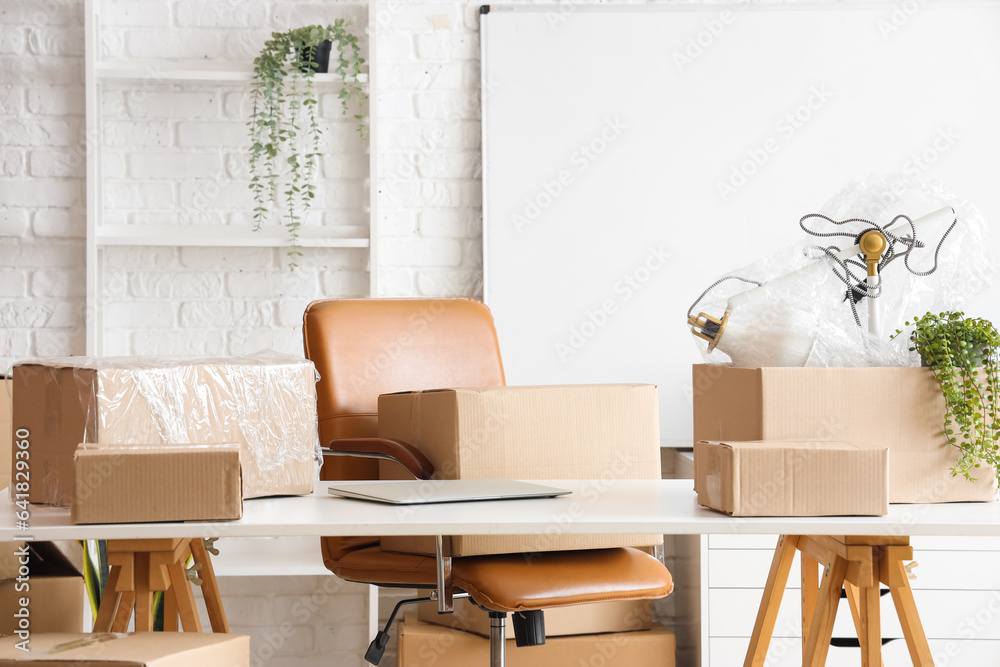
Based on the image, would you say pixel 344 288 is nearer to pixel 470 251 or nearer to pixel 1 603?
pixel 470 251

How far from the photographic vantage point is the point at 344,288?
2.53m

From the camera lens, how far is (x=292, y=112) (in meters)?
2.42

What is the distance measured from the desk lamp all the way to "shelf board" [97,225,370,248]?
1344 millimetres

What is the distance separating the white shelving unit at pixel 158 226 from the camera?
2.29 meters

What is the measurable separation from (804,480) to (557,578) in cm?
Answer: 48

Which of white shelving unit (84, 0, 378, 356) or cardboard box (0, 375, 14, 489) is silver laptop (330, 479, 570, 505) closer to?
cardboard box (0, 375, 14, 489)

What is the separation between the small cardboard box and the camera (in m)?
1.03

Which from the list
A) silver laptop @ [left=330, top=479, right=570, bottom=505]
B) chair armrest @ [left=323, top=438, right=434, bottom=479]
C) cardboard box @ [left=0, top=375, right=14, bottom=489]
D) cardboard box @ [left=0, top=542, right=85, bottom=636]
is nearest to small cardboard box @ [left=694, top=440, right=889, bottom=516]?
silver laptop @ [left=330, top=479, right=570, bottom=505]

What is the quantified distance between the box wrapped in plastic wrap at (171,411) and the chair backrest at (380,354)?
0.53 metres

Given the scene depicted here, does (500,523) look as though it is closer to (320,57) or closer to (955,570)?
(955,570)

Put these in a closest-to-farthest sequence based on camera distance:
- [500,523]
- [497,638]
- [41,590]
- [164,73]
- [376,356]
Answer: [500,523], [497,638], [41,590], [376,356], [164,73]

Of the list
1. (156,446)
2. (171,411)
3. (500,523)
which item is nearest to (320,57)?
(171,411)

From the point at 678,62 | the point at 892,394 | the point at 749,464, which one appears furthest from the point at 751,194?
the point at 749,464

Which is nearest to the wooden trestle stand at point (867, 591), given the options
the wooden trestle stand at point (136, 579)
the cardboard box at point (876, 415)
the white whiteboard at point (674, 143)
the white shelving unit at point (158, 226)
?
the cardboard box at point (876, 415)
